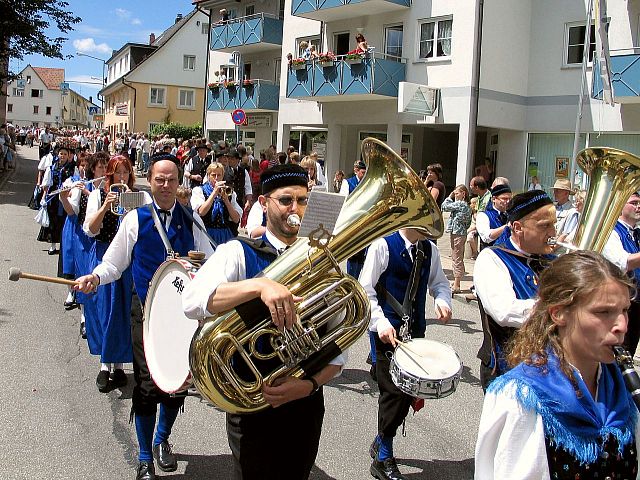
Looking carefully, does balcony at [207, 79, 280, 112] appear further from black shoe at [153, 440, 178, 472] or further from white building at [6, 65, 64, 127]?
white building at [6, 65, 64, 127]

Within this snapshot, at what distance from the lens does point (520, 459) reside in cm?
194

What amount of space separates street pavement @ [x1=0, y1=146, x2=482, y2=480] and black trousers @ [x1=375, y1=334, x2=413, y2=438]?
0.37m

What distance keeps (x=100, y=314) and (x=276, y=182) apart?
349 cm

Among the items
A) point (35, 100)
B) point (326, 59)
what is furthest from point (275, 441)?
point (35, 100)

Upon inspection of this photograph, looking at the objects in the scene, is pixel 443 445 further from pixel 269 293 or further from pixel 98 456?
pixel 269 293

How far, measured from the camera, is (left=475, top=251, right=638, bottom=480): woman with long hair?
6.33 feet

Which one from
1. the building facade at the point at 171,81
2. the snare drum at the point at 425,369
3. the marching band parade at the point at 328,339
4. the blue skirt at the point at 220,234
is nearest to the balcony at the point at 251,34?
the blue skirt at the point at 220,234

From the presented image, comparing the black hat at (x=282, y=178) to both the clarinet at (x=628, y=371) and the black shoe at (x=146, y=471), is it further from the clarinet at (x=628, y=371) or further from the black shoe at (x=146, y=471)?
the black shoe at (x=146, y=471)

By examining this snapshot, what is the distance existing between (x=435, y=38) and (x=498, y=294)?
18031 millimetres

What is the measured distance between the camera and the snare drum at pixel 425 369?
11.6 ft

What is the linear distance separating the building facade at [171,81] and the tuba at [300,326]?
170ft

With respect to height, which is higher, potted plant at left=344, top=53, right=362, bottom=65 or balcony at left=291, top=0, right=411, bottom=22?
balcony at left=291, top=0, right=411, bottom=22

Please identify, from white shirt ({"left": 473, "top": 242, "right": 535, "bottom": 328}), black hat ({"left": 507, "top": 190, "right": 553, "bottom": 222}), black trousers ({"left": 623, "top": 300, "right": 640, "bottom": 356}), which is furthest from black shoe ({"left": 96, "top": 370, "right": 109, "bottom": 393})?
black trousers ({"left": 623, "top": 300, "right": 640, "bottom": 356})

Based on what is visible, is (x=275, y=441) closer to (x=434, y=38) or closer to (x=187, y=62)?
(x=434, y=38)
